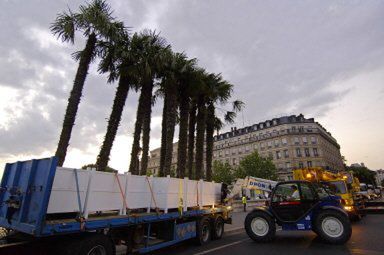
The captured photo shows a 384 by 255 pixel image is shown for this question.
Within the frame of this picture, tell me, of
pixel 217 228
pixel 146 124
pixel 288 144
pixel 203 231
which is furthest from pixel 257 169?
pixel 203 231

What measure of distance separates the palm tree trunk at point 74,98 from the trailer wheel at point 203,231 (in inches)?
222

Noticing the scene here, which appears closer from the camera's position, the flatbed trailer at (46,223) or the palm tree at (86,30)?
the flatbed trailer at (46,223)

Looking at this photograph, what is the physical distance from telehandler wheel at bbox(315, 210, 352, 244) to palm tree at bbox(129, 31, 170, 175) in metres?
8.56

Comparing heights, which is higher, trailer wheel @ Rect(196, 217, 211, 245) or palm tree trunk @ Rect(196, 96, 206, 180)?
palm tree trunk @ Rect(196, 96, 206, 180)

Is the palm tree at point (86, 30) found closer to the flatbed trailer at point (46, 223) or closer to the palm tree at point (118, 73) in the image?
the palm tree at point (118, 73)

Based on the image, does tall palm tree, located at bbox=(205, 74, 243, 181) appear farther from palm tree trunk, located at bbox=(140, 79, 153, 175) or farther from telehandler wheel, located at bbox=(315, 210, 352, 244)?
telehandler wheel, located at bbox=(315, 210, 352, 244)

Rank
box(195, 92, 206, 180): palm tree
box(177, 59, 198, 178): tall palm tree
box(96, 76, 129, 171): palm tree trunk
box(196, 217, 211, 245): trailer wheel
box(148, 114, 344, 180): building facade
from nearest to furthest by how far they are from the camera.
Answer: box(196, 217, 211, 245): trailer wheel < box(96, 76, 129, 171): palm tree trunk < box(177, 59, 198, 178): tall palm tree < box(195, 92, 206, 180): palm tree < box(148, 114, 344, 180): building facade

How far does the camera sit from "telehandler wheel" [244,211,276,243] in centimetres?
920

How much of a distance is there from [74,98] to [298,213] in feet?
31.7

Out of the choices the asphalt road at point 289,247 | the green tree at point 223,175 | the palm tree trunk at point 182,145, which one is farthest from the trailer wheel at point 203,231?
the green tree at point 223,175

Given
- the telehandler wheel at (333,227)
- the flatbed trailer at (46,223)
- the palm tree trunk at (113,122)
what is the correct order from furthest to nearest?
1. the palm tree trunk at (113,122)
2. the telehandler wheel at (333,227)
3. the flatbed trailer at (46,223)

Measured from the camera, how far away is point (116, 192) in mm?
6297

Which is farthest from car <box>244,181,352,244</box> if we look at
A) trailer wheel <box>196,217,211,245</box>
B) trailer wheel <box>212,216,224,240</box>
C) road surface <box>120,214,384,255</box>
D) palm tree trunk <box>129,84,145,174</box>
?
palm tree trunk <box>129,84,145,174</box>

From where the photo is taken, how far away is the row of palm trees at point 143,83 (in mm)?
11602
